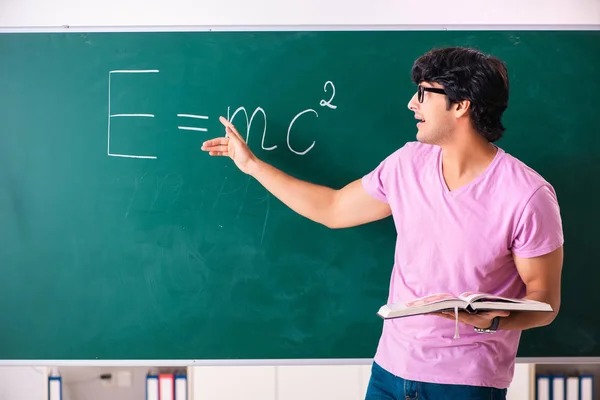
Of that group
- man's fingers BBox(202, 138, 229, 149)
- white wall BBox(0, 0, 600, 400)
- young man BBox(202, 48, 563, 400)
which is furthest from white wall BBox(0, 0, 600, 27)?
young man BBox(202, 48, 563, 400)

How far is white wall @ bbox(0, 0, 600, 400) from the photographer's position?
261cm

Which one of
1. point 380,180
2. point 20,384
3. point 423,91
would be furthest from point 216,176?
point 20,384

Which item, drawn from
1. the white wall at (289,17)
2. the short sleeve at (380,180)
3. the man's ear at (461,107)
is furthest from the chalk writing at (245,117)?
the white wall at (289,17)

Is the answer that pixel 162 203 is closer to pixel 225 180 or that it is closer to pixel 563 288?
pixel 225 180

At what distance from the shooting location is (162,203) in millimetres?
2121

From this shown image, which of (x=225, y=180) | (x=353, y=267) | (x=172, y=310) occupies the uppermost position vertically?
(x=225, y=180)

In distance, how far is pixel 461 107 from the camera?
1.72 m

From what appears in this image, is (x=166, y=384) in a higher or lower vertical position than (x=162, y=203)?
lower

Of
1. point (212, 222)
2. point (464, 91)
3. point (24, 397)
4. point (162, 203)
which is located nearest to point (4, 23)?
point (162, 203)

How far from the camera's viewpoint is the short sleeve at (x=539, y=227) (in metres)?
1.63

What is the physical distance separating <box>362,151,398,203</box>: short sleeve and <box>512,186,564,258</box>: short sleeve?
44 cm

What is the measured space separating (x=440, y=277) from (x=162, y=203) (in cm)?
100

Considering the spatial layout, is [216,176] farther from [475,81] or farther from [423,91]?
[475,81]

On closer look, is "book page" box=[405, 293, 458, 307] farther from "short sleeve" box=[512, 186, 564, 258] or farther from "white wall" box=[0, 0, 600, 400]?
"white wall" box=[0, 0, 600, 400]
